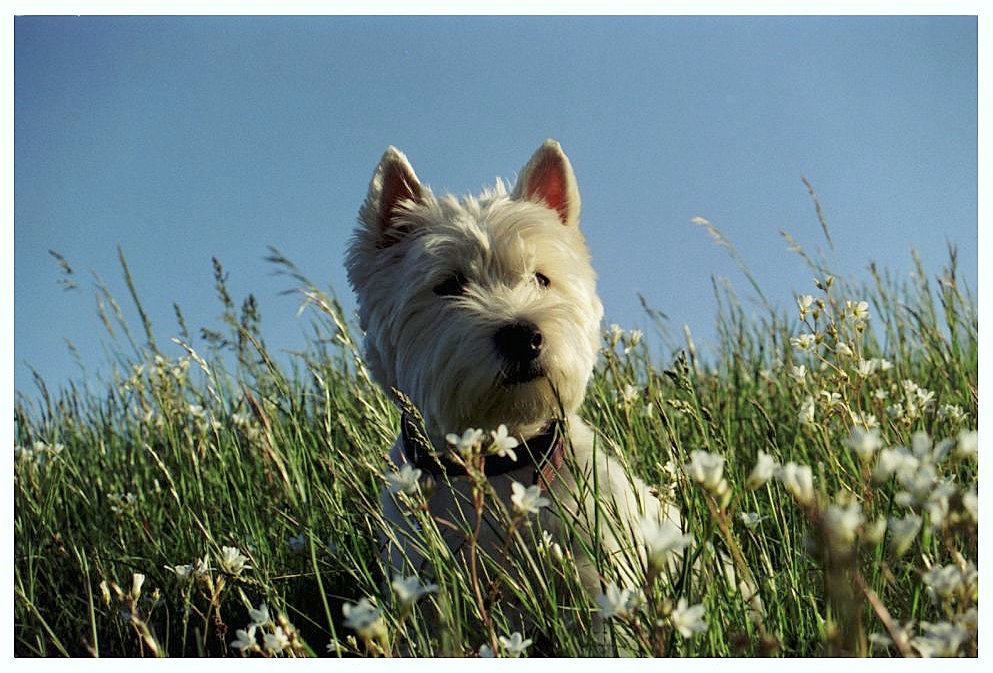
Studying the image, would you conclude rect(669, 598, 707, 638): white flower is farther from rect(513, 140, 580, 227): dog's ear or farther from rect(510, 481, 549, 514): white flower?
rect(513, 140, 580, 227): dog's ear

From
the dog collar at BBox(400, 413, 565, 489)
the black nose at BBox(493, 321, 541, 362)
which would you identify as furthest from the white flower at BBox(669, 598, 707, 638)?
the black nose at BBox(493, 321, 541, 362)

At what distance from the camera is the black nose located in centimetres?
282

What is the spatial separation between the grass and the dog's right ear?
48 centimetres

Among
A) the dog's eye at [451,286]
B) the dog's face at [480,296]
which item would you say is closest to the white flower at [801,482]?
the dog's face at [480,296]

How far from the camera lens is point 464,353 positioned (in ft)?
9.58

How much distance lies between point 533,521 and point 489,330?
703 mm

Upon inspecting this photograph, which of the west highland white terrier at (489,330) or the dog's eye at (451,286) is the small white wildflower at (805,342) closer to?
the west highland white terrier at (489,330)

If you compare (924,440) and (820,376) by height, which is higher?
(924,440)

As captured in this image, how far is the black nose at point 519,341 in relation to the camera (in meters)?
2.82

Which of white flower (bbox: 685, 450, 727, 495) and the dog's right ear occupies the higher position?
the dog's right ear

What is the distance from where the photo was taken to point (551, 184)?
364 cm
